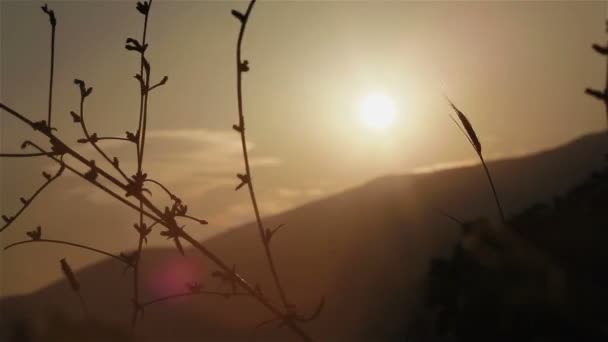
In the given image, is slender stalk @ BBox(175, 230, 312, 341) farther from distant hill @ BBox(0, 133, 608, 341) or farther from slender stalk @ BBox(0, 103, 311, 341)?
distant hill @ BBox(0, 133, 608, 341)

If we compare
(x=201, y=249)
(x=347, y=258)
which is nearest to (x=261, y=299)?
(x=201, y=249)

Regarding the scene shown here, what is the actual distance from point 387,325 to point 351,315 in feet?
4.98

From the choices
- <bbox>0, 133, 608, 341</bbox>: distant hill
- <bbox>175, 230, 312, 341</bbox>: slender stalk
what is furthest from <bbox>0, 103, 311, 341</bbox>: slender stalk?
<bbox>0, 133, 608, 341</bbox>: distant hill

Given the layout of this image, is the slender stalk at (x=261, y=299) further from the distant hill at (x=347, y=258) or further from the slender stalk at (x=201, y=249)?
the distant hill at (x=347, y=258)

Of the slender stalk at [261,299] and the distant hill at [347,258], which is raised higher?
the distant hill at [347,258]

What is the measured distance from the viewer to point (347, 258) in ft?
52.3

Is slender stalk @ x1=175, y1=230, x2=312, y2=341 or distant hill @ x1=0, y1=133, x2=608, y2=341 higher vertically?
distant hill @ x1=0, y1=133, x2=608, y2=341

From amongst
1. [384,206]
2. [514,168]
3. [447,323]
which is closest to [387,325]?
[447,323]

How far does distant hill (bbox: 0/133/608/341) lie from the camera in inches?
372

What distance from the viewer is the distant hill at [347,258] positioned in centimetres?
945

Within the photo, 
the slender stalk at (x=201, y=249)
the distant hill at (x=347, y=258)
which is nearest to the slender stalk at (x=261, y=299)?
the slender stalk at (x=201, y=249)

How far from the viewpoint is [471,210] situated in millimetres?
20297

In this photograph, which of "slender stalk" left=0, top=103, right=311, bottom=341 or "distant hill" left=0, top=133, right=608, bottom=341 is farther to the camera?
"distant hill" left=0, top=133, right=608, bottom=341

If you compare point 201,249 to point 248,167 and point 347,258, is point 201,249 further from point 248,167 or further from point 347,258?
point 347,258
